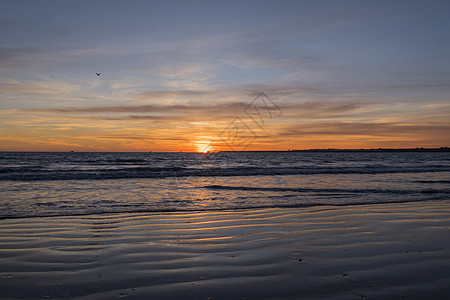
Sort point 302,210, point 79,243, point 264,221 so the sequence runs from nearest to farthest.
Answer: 1. point 79,243
2. point 264,221
3. point 302,210

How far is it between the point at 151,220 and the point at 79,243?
2307mm

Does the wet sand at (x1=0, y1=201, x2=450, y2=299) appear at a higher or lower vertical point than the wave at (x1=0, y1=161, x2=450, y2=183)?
lower

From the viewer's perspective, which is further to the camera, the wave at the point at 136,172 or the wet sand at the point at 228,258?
the wave at the point at 136,172

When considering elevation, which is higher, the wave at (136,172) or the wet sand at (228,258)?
the wave at (136,172)

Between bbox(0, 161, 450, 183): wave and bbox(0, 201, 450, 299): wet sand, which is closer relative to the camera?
bbox(0, 201, 450, 299): wet sand

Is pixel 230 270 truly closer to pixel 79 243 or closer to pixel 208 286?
pixel 208 286

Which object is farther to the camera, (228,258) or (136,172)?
(136,172)

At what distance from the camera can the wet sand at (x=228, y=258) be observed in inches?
139

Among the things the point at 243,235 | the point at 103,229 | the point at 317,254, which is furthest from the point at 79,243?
the point at 317,254

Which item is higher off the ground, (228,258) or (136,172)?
(136,172)

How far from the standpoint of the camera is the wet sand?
11.6ft

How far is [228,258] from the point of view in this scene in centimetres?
465

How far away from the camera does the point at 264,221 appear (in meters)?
7.59

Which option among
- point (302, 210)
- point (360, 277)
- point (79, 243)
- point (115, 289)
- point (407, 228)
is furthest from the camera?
point (302, 210)
